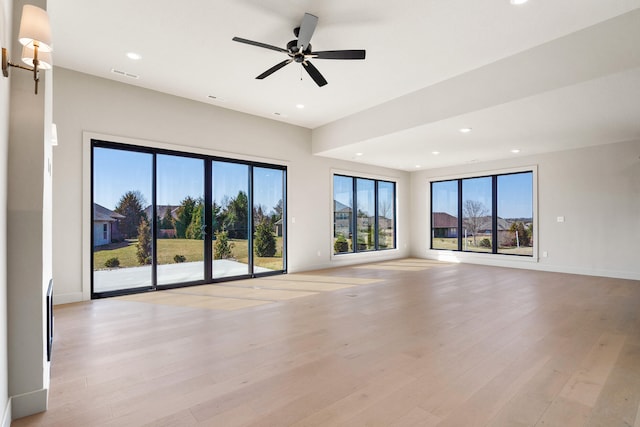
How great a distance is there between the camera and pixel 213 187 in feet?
20.0

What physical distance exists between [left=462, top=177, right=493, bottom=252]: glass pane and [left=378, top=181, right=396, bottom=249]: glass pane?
203cm

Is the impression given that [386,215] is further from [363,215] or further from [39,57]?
[39,57]

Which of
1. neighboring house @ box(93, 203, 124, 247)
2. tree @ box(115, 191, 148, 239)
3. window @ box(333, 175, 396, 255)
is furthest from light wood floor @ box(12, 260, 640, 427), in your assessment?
window @ box(333, 175, 396, 255)

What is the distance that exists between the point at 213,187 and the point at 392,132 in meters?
3.52

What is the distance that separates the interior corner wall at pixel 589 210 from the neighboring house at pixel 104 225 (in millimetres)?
8625

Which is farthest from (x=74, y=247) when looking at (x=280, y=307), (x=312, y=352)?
(x=312, y=352)

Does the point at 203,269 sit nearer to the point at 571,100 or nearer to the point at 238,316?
the point at 238,316

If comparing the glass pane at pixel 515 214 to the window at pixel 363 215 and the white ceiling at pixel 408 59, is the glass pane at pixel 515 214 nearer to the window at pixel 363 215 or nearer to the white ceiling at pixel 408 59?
the white ceiling at pixel 408 59

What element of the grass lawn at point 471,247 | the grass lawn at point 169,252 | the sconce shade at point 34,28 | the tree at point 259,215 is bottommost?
the grass lawn at point 471,247

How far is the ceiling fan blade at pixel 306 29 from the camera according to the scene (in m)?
3.20

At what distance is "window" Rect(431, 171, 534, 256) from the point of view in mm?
7910

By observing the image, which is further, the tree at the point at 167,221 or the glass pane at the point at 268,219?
the glass pane at the point at 268,219

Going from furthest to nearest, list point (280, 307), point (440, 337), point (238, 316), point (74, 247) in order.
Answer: point (74, 247) < point (280, 307) < point (238, 316) < point (440, 337)

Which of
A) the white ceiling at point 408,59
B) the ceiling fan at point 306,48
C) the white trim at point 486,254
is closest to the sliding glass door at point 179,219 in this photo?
the white ceiling at point 408,59
